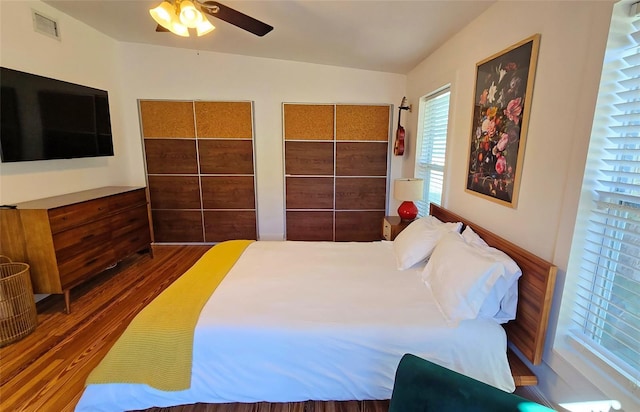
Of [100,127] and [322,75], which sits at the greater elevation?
[322,75]

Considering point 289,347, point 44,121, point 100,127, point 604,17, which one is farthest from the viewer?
point 100,127

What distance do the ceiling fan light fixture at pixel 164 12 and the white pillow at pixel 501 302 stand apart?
95.6 inches

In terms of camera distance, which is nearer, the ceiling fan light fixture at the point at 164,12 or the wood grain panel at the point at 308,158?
the ceiling fan light fixture at the point at 164,12

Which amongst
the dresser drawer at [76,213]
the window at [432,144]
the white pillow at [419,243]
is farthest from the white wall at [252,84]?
the white pillow at [419,243]

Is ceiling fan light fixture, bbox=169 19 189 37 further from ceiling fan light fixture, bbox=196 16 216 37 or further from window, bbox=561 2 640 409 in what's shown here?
window, bbox=561 2 640 409

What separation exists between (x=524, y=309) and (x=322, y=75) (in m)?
3.46

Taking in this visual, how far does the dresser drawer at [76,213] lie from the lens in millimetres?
2334

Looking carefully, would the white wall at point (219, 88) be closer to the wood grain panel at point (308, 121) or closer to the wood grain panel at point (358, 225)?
the wood grain panel at point (308, 121)

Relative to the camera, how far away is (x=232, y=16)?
1966 mm

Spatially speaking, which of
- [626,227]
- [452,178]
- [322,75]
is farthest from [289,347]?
[322,75]

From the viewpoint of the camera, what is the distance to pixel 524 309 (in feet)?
5.01

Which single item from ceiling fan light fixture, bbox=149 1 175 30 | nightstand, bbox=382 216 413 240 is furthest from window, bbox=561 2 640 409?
ceiling fan light fixture, bbox=149 1 175 30

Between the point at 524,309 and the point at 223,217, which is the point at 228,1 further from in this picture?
the point at 524,309

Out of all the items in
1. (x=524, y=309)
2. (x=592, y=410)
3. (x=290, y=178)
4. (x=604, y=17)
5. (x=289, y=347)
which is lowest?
(x=592, y=410)
